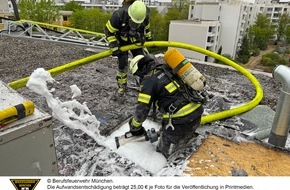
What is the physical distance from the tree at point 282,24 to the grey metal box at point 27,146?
42748 millimetres

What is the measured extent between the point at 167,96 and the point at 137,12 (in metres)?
1.65

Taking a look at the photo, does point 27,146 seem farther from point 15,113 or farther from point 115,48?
point 115,48

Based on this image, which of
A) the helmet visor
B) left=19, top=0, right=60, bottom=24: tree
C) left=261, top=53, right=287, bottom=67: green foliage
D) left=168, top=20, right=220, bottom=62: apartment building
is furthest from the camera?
left=261, top=53, right=287, bottom=67: green foliage

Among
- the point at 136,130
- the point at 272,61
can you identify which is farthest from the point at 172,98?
the point at 272,61

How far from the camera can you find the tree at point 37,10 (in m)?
24.5

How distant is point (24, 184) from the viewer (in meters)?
1.44

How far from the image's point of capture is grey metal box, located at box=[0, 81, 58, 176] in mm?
1363

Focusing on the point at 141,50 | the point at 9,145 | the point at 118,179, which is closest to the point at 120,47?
the point at 141,50

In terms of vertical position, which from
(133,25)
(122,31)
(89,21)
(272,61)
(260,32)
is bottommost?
(272,61)

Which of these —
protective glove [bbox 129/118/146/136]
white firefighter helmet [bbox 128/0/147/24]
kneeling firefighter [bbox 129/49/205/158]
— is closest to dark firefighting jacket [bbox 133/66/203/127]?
kneeling firefighter [bbox 129/49/205/158]

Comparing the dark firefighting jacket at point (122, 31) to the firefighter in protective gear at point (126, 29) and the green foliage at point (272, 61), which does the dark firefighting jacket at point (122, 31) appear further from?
the green foliage at point (272, 61)

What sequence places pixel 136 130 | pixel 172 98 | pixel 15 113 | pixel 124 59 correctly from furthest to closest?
pixel 124 59, pixel 136 130, pixel 172 98, pixel 15 113

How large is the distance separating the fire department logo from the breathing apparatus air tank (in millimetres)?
1742

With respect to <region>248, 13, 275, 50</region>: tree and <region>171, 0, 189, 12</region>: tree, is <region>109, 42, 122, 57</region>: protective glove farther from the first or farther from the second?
<region>171, 0, 189, 12</region>: tree
